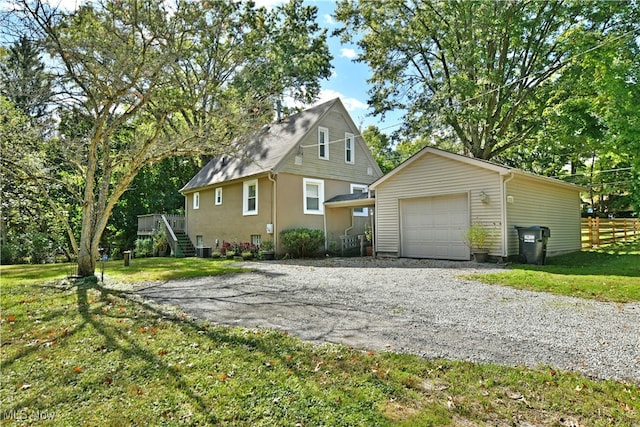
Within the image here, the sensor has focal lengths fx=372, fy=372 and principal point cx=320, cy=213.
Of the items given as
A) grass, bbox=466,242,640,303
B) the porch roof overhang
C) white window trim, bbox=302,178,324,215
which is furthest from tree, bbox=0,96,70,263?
grass, bbox=466,242,640,303

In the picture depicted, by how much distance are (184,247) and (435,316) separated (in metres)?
16.5

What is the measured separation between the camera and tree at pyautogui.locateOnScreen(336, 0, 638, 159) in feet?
49.5

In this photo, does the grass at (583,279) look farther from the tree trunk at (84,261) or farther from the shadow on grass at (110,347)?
the tree trunk at (84,261)

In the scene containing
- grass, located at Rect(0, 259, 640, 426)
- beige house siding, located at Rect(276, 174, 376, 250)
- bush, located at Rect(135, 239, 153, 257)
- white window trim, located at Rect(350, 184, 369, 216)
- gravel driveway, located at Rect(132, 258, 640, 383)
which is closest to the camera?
grass, located at Rect(0, 259, 640, 426)

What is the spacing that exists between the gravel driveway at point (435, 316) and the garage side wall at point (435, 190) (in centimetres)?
367

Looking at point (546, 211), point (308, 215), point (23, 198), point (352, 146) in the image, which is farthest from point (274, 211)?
point (546, 211)

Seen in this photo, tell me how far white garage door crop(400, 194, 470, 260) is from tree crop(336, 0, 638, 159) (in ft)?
17.2

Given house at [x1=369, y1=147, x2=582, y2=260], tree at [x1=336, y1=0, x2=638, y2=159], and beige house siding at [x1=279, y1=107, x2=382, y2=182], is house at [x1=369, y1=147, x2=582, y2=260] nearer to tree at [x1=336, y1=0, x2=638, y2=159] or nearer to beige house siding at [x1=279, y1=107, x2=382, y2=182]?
beige house siding at [x1=279, y1=107, x2=382, y2=182]

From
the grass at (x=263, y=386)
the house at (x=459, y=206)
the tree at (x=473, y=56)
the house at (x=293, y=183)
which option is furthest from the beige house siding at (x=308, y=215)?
the grass at (x=263, y=386)

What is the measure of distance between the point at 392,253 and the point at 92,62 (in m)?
10.3

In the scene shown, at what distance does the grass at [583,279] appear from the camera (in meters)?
6.42

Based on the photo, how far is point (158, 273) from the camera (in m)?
9.94

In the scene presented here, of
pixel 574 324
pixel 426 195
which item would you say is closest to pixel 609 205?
pixel 426 195

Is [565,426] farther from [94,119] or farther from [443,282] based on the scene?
[94,119]
